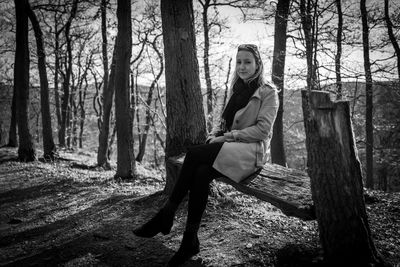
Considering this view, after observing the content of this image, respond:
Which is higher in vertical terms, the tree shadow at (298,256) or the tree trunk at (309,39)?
the tree trunk at (309,39)

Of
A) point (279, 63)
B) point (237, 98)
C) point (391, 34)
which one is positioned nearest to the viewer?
point (237, 98)

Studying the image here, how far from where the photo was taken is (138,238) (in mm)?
3746

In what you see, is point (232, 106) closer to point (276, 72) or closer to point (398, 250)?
point (398, 250)

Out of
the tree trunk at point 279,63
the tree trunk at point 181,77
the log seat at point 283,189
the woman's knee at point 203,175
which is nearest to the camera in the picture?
the log seat at point 283,189

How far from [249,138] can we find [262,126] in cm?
19

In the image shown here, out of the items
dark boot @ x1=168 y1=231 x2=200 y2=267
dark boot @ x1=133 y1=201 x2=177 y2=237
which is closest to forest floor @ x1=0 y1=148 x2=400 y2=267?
dark boot @ x1=168 y1=231 x2=200 y2=267

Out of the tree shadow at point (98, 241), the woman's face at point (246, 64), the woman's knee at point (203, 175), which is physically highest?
the woman's face at point (246, 64)

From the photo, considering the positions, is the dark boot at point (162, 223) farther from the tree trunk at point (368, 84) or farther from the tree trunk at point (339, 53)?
the tree trunk at point (368, 84)

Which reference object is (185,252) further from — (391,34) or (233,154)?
(391,34)

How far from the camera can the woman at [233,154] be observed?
280cm

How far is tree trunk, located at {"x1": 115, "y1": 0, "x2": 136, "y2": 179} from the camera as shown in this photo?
736 centimetres

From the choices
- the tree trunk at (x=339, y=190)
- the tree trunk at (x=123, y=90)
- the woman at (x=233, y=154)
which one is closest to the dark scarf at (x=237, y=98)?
the woman at (x=233, y=154)

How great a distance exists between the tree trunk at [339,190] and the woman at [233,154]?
0.73 m

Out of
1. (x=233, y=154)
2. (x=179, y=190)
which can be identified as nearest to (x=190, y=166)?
(x=179, y=190)
